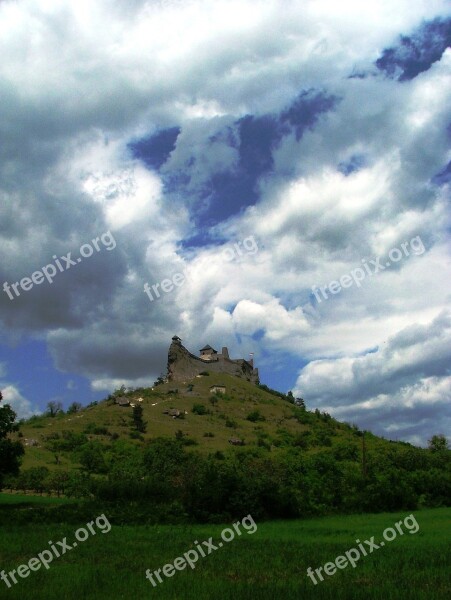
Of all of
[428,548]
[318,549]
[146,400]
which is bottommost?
[428,548]

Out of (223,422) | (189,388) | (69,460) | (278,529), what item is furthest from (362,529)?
(189,388)

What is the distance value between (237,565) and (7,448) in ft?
85.4

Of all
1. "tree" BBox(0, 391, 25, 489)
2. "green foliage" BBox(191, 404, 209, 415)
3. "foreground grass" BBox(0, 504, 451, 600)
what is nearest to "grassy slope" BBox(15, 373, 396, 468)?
"green foliage" BBox(191, 404, 209, 415)

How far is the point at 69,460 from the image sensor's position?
302 feet

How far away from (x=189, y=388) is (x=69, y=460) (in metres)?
92.0

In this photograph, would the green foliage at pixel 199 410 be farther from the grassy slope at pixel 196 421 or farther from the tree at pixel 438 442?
the tree at pixel 438 442

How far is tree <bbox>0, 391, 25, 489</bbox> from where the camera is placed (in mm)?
39750

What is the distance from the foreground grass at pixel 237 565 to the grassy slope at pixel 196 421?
201 feet

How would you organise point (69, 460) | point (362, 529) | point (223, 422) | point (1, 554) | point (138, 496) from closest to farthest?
point (1, 554) → point (362, 529) → point (138, 496) → point (69, 460) → point (223, 422)

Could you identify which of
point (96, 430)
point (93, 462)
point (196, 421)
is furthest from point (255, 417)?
point (93, 462)

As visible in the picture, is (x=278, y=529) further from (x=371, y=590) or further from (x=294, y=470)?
(x=294, y=470)

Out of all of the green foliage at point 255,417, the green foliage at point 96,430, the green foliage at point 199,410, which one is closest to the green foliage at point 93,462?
the green foliage at point 96,430

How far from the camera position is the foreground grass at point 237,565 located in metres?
14.2

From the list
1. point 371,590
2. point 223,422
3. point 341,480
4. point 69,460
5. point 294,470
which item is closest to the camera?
point 371,590
